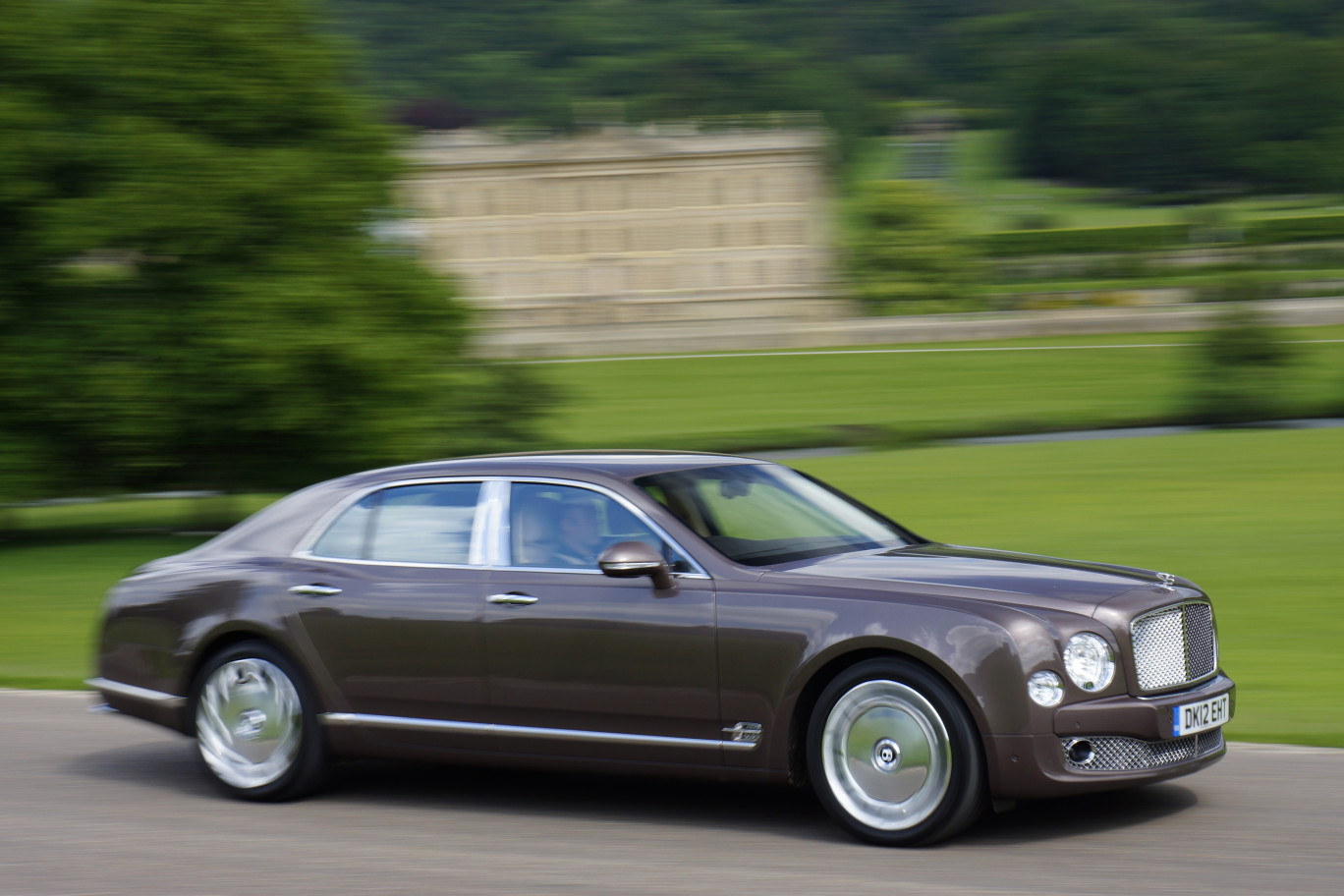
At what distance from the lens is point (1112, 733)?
569 cm

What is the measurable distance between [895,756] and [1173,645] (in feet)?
3.76

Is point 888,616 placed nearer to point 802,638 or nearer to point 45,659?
point 802,638

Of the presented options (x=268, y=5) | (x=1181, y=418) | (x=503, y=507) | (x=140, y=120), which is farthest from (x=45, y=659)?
(x=1181, y=418)

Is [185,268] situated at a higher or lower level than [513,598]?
higher

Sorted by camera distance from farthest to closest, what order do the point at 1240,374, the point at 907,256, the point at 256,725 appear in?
the point at 907,256
the point at 1240,374
the point at 256,725

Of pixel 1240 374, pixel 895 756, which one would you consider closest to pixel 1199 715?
pixel 895 756

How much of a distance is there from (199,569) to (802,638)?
9.88 feet

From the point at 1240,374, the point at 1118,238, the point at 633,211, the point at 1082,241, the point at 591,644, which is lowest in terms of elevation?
the point at 591,644

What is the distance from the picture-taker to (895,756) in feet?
19.0

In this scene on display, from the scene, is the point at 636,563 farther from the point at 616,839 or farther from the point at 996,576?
the point at 996,576

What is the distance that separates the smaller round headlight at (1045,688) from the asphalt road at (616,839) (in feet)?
1.80

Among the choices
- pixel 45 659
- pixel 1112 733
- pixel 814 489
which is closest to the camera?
pixel 1112 733

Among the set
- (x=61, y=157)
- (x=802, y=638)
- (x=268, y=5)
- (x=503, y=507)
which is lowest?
(x=802, y=638)

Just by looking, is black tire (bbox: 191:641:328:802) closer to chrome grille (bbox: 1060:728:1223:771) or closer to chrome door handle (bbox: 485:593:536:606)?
chrome door handle (bbox: 485:593:536:606)
